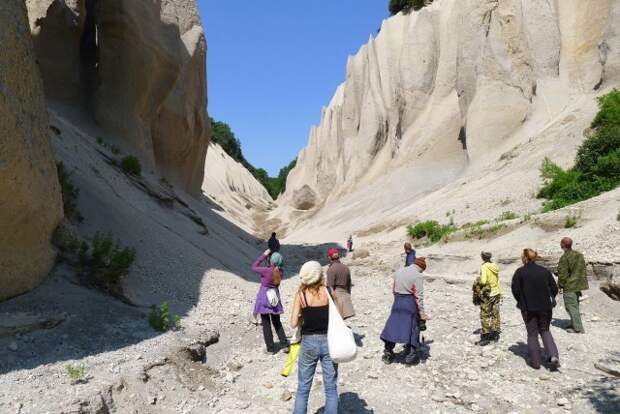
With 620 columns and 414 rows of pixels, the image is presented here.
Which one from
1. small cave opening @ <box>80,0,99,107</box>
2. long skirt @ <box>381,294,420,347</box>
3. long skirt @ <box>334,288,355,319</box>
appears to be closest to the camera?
long skirt @ <box>381,294,420,347</box>

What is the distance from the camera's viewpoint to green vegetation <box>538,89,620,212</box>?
610 inches

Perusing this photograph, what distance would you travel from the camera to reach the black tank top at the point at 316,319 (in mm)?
4625

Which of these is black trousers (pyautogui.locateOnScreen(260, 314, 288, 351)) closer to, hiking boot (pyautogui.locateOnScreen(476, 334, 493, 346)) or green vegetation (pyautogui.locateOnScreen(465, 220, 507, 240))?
hiking boot (pyautogui.locateOnScreen(476, 334, 493, 346))

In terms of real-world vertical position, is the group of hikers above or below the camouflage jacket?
below

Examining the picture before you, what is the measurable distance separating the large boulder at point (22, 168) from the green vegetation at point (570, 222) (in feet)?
39.6

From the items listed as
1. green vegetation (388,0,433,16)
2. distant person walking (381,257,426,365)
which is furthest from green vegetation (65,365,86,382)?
green vegetation (388,0,433,16)

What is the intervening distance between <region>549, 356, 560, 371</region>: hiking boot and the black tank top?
348 centimetres

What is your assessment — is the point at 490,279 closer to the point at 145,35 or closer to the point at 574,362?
the point at 574,362

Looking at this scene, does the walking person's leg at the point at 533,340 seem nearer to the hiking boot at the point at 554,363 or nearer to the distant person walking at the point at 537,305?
the distant person walking at the point at 537,305

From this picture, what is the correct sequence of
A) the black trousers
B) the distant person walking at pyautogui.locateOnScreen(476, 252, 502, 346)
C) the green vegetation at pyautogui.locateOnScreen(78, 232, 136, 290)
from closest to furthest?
the distant person walking at pyautogui.locateOnScreen(476, 252, 502, 346) < the black trousers < the green vegetation at pyautogui.locateOnScreen(78, 232, 136, 290)

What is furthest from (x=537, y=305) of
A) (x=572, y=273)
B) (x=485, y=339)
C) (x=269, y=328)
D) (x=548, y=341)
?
(x=269, y=328)

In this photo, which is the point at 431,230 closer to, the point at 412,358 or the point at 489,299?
the point at 489,299

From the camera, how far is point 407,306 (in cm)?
679

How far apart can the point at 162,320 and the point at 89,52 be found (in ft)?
54.0
